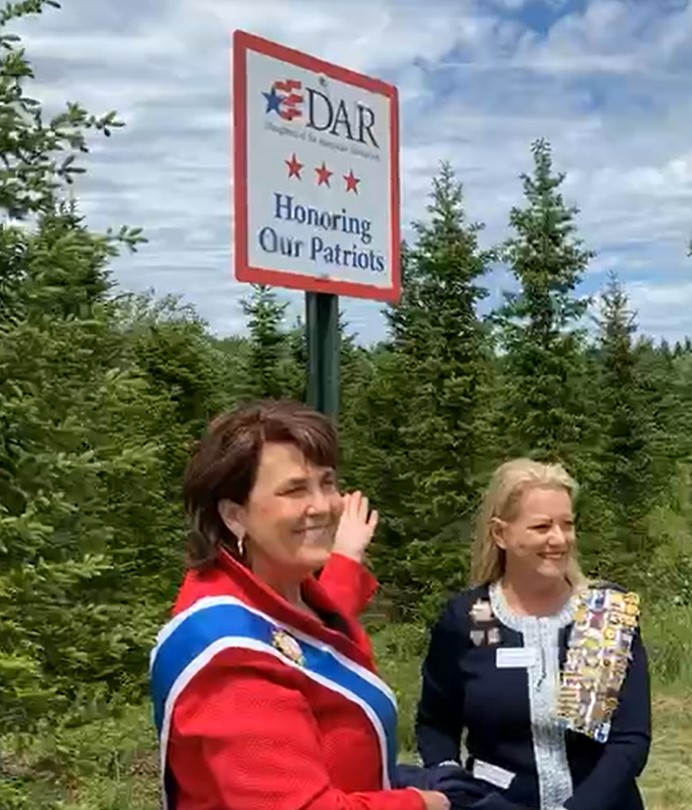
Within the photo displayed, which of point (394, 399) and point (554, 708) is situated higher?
point (394, 399)

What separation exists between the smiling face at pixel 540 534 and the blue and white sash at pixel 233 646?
921 mm

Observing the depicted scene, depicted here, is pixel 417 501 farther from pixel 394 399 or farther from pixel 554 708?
pixel 554 708

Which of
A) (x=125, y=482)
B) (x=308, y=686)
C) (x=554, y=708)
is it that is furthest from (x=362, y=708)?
(x=125, y=482)

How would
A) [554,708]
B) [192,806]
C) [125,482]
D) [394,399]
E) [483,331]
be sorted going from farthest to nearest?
[394,399] < [483,331] < [125,482] < [554,708] < [192,806]

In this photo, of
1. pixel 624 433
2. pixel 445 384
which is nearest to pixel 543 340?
pixel 445 384

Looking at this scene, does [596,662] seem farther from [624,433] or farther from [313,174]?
[624,433]

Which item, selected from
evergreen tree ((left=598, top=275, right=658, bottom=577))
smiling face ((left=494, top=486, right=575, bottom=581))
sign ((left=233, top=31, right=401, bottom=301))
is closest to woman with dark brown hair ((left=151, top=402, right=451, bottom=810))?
sign ((left=233, top=31, right=401, bottom=301))

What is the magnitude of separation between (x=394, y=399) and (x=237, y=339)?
4.47m

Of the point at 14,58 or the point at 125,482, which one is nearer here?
the point at 14,58

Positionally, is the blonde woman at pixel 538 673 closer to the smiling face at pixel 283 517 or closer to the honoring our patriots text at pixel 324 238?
the honoring our patriots text at pixel 324 238

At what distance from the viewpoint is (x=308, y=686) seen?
1.72m

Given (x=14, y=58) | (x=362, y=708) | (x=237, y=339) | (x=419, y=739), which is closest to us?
(x=362, y=708)

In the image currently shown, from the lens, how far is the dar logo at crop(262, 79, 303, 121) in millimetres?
2529

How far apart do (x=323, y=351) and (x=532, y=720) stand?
910 mm
